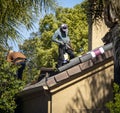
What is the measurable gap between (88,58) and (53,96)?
148cm

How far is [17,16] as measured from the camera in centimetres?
736

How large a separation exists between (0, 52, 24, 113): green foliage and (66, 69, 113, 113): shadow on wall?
2.17 meters

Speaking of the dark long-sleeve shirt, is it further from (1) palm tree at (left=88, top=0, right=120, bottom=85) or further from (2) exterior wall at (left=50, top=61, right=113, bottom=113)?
(1) palm tree at (left=88, top=0, right=120, bottom=85)

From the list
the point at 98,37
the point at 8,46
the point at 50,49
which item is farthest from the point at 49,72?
the point at 50,49

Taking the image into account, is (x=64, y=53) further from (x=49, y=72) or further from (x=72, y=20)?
(x=72, y=20)

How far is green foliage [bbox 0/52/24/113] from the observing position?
538 inches

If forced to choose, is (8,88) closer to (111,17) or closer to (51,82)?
(51,82)

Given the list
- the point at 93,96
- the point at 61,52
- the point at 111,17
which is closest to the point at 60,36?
the point at 61,52

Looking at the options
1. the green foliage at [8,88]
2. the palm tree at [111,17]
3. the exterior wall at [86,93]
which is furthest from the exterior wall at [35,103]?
the palm tree at [111,17]

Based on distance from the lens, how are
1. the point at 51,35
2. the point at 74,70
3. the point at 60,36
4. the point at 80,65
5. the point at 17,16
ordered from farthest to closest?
the point at 51,35 < the point at 60,36 < the point at 80,65 < the point at 74,70 < the point at 17,16

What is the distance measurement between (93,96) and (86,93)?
0.24 metres

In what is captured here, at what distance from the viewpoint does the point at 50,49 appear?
39.8m

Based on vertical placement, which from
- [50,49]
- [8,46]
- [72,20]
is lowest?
[8,46]

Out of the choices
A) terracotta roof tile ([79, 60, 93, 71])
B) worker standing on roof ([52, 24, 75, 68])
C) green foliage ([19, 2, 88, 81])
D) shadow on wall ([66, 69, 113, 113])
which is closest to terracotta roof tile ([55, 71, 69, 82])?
terracotta roof tile ([79, 60, 93, 71])
